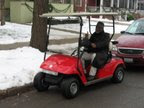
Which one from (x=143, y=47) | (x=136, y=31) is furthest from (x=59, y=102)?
(x=136, y=31)

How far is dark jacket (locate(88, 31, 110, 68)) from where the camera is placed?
26.2 ft

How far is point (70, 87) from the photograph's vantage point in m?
7.30

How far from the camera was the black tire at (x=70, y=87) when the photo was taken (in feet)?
23.8

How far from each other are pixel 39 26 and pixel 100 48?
→ 374 cm

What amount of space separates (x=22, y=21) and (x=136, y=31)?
545 inches

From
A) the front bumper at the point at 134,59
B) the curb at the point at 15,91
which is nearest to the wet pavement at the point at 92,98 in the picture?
the curb at the point at 15,91

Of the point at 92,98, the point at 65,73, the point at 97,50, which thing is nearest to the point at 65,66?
the point at 65,73

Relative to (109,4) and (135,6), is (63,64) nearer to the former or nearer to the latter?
(109,4)

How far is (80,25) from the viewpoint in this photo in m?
7.46

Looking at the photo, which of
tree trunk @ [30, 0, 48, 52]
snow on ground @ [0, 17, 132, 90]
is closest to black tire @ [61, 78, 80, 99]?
snow on ground @ [0, 17, 132, 90]

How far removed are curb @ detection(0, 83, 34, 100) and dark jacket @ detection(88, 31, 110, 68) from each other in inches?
59.1

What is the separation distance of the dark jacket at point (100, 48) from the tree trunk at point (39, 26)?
341 centimetres

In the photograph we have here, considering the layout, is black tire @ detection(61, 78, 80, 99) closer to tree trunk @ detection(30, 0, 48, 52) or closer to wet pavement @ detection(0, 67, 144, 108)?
wet pavement @ detection(0, 67, 144, 108)

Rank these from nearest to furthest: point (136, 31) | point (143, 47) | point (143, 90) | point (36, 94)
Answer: point (36, 94), point (143, 90), point (143, 47), point (136, 31)
